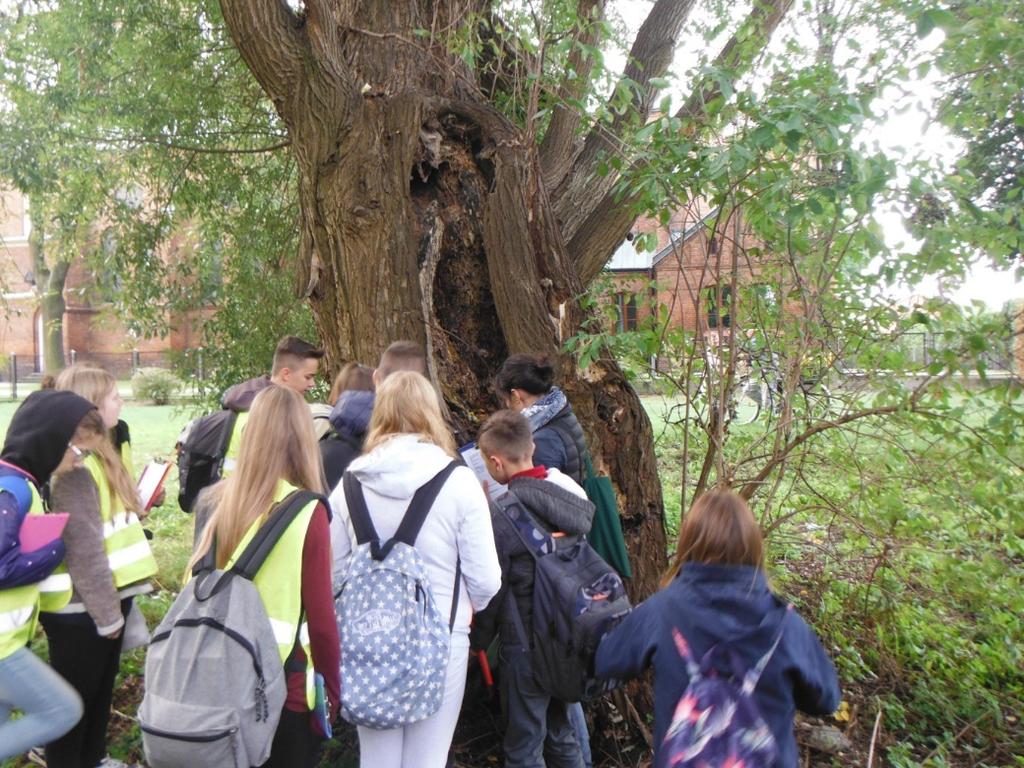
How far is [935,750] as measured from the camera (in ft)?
15.8

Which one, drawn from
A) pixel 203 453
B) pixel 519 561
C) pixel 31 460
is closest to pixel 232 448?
pixel 203 453

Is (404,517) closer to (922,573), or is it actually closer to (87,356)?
(922,573)

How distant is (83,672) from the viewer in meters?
3.65

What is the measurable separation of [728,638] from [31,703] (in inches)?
101

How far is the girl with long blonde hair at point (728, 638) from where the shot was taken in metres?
2.46

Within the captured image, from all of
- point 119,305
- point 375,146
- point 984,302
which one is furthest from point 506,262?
point 119,305

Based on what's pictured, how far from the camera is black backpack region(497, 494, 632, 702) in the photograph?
316 centimetres

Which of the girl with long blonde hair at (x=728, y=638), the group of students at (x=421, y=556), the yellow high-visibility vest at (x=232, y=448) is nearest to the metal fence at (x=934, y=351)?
the group of students at (x=421, y=556)

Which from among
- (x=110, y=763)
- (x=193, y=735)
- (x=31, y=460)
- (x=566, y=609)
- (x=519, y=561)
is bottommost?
(x=110, y=763)

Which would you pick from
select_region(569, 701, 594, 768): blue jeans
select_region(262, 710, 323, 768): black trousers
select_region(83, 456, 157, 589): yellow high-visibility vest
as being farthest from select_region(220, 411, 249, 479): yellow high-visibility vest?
select_region(569, 701, 594, 768): blue jeans

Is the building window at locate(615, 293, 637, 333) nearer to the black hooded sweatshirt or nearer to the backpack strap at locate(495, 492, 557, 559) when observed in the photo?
the backpack strap at locate(495, 492, 557, 559)

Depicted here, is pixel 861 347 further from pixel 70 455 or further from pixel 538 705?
pixel 70 455

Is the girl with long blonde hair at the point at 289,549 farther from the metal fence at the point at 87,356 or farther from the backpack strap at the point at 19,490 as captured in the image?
the metal fence at the point at 87,356

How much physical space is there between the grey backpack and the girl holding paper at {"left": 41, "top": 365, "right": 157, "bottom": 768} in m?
1.16
